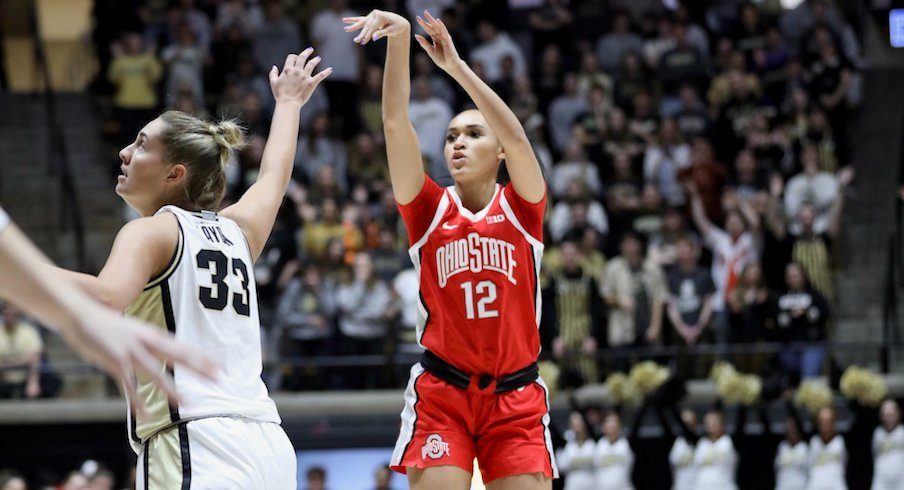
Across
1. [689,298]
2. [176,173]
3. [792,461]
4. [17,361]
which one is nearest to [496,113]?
[176,173]

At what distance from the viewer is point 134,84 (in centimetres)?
1547

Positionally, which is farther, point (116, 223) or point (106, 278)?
point (116, 223)

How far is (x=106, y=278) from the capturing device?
11.4 feet

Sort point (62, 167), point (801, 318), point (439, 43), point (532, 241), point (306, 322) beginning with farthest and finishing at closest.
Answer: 1. point (62, 167)
2. point (801, 318)
3. point (306, 322)
4. point (532, 241)
5. point (439, 43)

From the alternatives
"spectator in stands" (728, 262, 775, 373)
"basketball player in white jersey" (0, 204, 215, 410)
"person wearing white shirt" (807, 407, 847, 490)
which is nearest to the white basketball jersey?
"basketball player in white jersey" (0, 204, 215, 410)

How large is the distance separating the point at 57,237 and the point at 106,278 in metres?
12.4

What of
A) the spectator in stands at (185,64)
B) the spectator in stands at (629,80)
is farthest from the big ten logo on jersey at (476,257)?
the spectator in stands at (629,80)

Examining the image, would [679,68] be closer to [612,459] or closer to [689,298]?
[689,298]

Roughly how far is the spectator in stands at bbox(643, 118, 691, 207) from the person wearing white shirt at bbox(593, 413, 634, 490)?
359 cm

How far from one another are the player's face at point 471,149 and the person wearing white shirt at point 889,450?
8.06m

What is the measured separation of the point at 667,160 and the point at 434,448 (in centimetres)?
1052

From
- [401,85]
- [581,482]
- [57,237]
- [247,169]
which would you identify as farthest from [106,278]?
[57,237]

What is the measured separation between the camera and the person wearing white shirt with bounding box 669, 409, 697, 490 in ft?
40.7

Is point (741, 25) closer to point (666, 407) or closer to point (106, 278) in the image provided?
point (666, 407)
